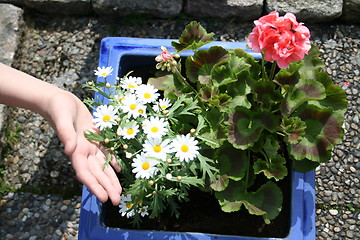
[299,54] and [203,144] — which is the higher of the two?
[299,54]

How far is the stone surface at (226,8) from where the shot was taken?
6.65 ft

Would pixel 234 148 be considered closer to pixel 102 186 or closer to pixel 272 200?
pixel 272 200

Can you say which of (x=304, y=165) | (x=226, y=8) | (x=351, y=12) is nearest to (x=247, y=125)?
(x=304, y=165)

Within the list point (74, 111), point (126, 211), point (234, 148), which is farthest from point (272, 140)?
point (74, 111)

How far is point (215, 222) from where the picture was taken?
142 centimetres

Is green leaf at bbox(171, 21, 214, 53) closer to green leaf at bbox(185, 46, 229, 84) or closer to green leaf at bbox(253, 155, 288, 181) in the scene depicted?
green leaf at bbox(185, 46, 229, 84)

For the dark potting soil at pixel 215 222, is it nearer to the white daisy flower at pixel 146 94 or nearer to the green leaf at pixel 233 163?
the green leaf at pixel 233 163

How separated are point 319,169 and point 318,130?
2.04 ft

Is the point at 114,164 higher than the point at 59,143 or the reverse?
higher

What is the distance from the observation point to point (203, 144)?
1267 millimetres

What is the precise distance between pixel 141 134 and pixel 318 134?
48 cm

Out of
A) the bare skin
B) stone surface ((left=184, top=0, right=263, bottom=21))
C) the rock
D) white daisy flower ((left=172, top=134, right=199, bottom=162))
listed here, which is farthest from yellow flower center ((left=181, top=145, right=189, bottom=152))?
the rock

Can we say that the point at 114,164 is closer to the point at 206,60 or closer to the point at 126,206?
the point at 126,206

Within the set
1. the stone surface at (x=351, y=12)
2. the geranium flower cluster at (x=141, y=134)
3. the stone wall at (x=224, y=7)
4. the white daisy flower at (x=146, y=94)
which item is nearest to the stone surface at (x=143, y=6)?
the stone wall at (x=224, y=7)
